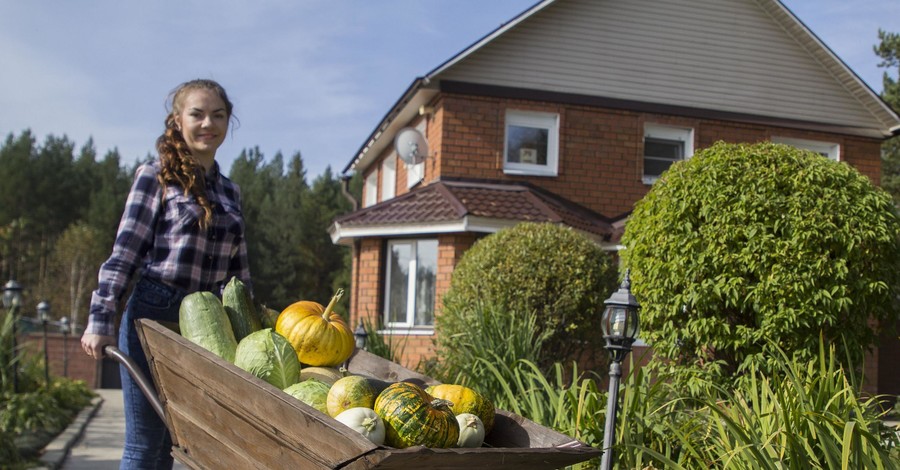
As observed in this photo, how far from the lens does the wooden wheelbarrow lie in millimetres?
2035

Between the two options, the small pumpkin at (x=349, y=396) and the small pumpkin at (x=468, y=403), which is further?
the small pumpkin at (x=468, y=403)

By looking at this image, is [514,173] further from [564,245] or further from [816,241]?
[816,241]

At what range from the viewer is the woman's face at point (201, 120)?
12.1 feet

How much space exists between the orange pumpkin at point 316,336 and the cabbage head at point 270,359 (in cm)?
22

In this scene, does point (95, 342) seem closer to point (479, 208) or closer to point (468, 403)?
point (468, 403)

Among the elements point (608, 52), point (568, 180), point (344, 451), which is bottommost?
point (344, 451)

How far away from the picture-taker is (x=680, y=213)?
6844mm

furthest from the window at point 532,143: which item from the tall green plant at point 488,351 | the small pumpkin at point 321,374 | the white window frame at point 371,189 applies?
the small pumpkin at point 321,374

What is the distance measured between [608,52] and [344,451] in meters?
15.3

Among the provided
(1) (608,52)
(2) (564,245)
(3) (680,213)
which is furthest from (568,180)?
(3) (680,213)

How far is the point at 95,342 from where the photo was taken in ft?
11.2

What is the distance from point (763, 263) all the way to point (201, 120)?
432 cm

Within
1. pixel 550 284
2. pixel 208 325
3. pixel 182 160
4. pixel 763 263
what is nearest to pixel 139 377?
pixel 208 325

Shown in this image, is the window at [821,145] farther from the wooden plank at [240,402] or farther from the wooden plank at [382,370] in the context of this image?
the wooden plank at [240,402]
